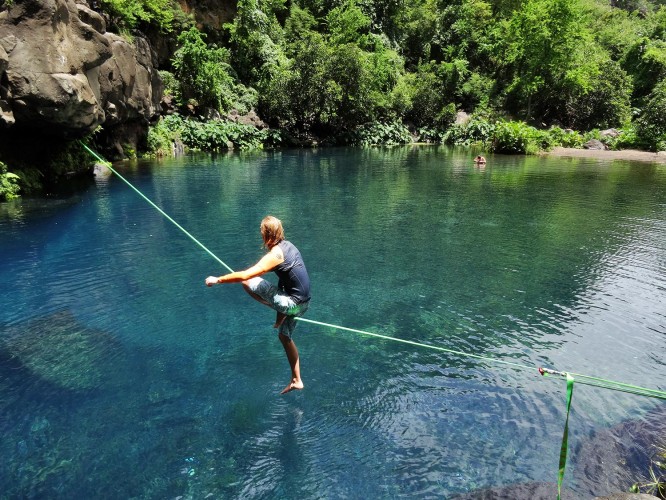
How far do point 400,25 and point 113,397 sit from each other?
65.8 m

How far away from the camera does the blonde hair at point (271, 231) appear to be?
5.56 m

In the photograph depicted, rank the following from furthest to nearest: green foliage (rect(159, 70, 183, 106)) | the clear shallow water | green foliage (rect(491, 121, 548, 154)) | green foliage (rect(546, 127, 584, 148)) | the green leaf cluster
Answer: green foliage (rect(546, 127, 584, 148)), green foliage (rect(491, 121, 548, 154)), green foliage (rect(159, 70, 183, 106)), the green leaf cluster, the clear shallow water

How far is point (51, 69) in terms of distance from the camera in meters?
15.6

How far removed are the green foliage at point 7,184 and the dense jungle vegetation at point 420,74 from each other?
52.8ft

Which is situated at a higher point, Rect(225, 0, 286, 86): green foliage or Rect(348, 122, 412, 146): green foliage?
Rect(225, 0, 286, 86): green foliage

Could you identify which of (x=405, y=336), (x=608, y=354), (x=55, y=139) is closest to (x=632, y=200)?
(x=608, y=354)

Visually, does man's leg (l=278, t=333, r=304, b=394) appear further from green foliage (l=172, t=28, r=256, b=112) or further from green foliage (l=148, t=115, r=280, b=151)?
green foliage (l=172, t=28, r=256, b=112)

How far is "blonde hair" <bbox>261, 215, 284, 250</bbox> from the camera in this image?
5.56m

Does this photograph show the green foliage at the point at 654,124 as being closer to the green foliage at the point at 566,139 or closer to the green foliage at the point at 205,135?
the green foliage at the point at 566,139

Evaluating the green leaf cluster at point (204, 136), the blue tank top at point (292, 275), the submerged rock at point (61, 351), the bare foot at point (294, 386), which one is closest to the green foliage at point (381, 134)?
the green leaf cluster at point (204, 136)

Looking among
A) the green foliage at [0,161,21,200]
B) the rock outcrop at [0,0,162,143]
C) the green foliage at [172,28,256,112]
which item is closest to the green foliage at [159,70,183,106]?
the green foliage at [172,28,256,112]

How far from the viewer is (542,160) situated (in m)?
34.4

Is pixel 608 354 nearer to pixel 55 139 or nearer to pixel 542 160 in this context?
pixel 55 139

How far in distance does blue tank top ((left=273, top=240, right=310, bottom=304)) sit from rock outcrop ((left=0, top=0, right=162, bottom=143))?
14.1 metres
